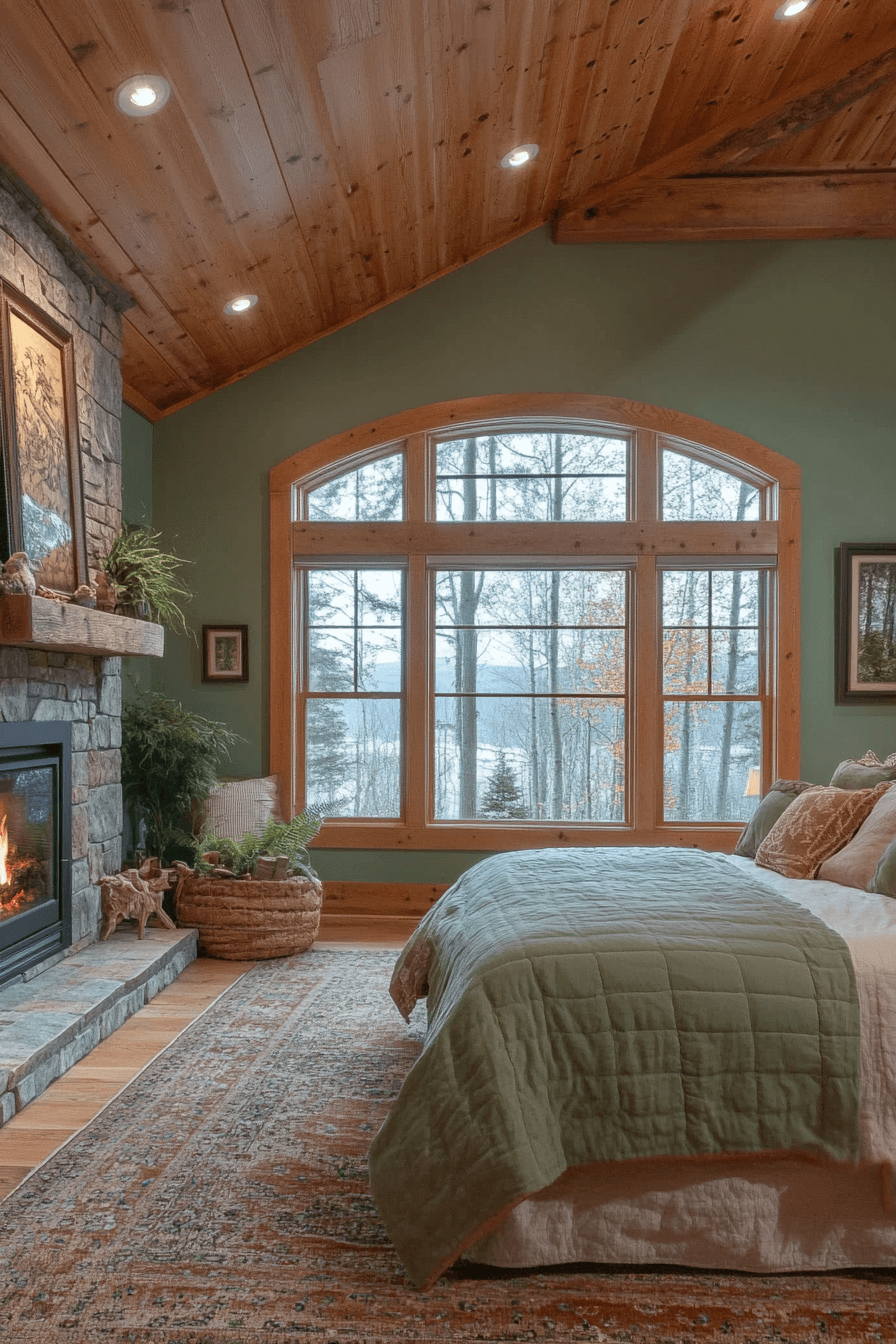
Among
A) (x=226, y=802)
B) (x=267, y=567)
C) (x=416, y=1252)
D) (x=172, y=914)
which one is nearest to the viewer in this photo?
(x=416, y=1252)

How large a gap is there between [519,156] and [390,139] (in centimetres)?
81

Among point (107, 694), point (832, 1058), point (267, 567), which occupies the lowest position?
point (832, 1058)

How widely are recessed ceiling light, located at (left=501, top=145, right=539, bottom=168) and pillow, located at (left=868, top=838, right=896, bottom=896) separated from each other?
3346 mm

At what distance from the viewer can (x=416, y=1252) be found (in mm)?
1805

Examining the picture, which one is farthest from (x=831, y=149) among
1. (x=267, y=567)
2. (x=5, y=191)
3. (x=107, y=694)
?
(x=107, y=694)

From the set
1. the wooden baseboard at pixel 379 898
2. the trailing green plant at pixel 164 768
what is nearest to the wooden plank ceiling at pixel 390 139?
the trailing green plant at pixel 164 768

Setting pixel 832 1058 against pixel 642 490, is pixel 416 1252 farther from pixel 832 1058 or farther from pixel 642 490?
pixel 642 490

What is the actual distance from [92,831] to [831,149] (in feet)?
16.2

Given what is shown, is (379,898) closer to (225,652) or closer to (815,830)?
(225,652)

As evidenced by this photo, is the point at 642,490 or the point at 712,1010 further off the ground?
the point at 642,490

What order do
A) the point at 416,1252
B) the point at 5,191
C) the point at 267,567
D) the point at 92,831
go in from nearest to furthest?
1. the point at 416,1252
2. the point at 5,191
3. the point at 92,831
4. the point at 267,567

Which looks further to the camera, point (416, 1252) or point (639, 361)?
point (639, 361)

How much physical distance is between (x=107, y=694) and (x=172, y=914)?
3.67 ft

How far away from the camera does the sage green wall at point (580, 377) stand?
506 cm
